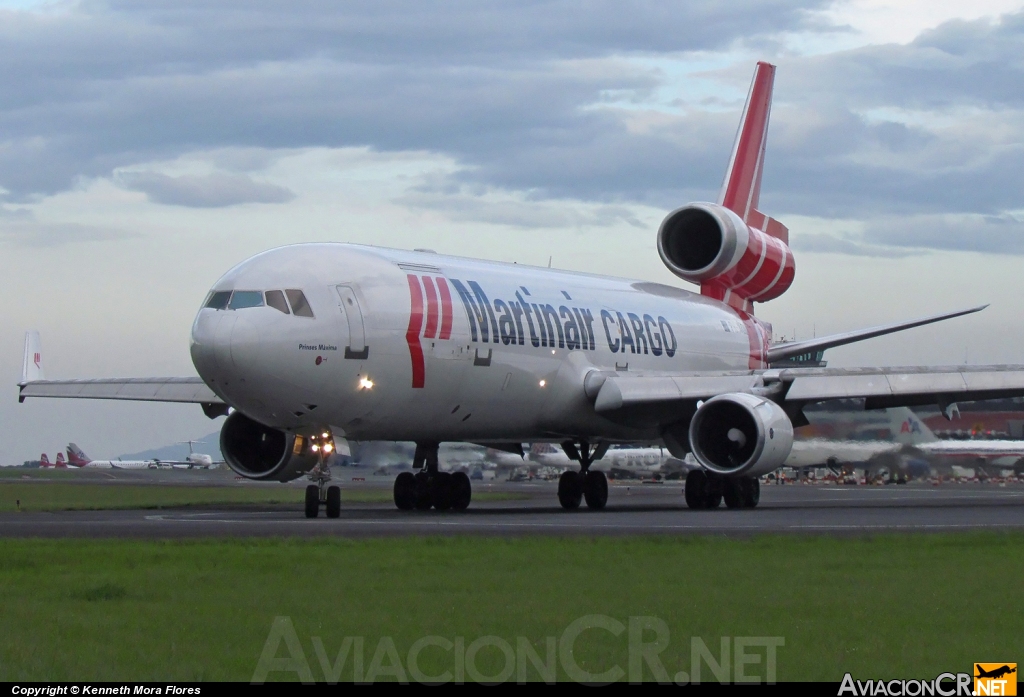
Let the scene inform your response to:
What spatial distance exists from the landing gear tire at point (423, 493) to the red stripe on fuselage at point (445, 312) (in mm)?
4535

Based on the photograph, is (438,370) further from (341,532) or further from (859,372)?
(859,372)

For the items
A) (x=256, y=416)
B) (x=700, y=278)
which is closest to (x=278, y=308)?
(x=256, y=416)

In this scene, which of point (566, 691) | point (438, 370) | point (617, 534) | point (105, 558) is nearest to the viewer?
point (566, 691)

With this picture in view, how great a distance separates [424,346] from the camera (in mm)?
23422

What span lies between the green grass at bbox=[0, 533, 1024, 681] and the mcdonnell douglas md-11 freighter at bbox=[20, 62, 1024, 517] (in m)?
6.52

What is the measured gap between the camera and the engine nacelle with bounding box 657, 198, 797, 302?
33.3 meters

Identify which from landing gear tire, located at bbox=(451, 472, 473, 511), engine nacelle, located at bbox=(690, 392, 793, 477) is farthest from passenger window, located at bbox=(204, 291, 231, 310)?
engine nacelle, located at bbox=(690, 392, 793, 477)

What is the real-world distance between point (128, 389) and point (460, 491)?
6.82 m

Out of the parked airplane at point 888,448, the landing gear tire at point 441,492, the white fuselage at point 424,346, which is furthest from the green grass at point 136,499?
the parked airplane at point 888,448

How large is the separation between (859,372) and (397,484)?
29.5 feet

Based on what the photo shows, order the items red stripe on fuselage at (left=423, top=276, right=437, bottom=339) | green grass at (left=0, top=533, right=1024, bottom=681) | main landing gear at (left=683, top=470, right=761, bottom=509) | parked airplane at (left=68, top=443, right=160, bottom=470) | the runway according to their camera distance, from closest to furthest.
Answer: green grass at (left=0, top=533, right=1024, bottom=681), the runway, red stripe on fuselage at (left=423, top=276, right=437, bottom=339), main landing gear at (left=683, top=470, right=761, bottom=509), parked airplane at (left=68, top=443, right=160, bottom=470)

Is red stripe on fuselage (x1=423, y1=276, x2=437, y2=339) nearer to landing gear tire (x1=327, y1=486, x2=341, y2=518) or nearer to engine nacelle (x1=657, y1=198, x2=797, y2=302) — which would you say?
landing gear tire (x1=327, y1=486, x2=341, y2=518)

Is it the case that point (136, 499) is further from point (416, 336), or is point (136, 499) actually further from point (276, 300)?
point (276, 300)

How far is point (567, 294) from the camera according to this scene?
28688 millimetres
